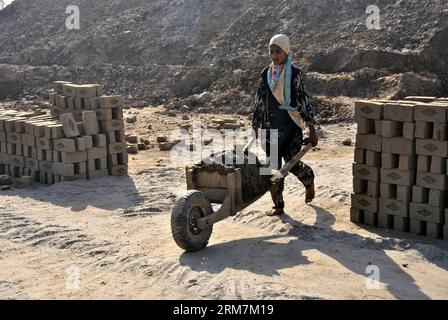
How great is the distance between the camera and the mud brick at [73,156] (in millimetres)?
9281

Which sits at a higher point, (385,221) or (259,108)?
(259,108)

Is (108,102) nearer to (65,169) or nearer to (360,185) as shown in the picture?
(65,169)

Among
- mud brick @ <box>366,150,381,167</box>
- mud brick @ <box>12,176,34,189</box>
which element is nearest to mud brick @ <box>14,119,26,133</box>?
mud brick @ <box>12,176,34,189</box>

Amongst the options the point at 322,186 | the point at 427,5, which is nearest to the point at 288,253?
the point at 322,186

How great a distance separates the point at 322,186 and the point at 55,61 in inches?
879

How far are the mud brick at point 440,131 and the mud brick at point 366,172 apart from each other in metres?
0.80

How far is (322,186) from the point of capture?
8.66 m

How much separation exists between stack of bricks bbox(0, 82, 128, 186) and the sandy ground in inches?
30.3

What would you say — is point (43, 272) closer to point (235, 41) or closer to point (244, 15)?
point (235, 41)

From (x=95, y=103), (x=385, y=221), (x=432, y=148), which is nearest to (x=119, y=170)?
(x=95, y=103)

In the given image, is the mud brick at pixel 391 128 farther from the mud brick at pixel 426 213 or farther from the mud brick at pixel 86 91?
the mud brick at pixel 86 91

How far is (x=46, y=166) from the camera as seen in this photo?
9594mm

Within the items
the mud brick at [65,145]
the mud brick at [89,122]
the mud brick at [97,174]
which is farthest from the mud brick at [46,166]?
the mud brick at [89,122]

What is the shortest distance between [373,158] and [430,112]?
82cm
